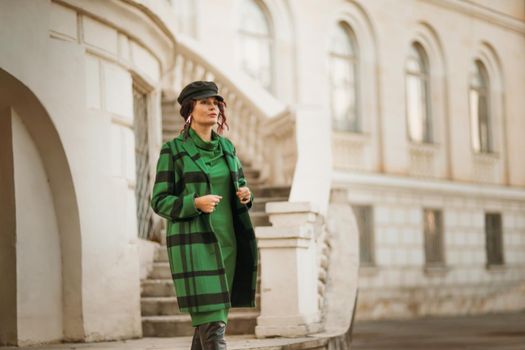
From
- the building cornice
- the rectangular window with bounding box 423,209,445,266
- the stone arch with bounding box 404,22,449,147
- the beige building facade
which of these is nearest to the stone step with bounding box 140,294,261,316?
the beige building facade

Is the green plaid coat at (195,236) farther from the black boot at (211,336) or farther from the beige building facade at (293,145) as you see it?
the beige building facade at (293,145)

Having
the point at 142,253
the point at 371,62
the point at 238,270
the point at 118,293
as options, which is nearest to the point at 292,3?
the point at 371,62

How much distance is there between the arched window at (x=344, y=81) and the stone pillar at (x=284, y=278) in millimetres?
12904

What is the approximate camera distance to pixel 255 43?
67.7 feet

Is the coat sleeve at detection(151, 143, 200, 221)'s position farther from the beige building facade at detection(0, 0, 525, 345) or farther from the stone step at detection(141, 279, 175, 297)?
the stone step at detection(141, 279, 175, 297)

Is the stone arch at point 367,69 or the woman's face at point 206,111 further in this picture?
the stone arch at point 367,69

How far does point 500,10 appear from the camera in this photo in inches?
1047

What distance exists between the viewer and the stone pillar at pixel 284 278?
29.9 feet

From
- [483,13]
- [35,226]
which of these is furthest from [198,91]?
[483,13]

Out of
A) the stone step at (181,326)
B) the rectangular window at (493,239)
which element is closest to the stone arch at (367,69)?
the rectangular window at (493,239)

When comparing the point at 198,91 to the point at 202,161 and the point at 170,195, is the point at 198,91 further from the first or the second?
the point at 170,195

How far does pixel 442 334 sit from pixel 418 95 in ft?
31.8

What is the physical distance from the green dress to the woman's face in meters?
0.11

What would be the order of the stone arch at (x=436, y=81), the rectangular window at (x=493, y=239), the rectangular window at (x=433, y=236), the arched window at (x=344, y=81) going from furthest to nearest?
the rectangular window at (x=493, y=239), the stone arch at (x=436, y=81), the rectangular window at (x=433, y=236), the arched window at (x=344, y=81)
